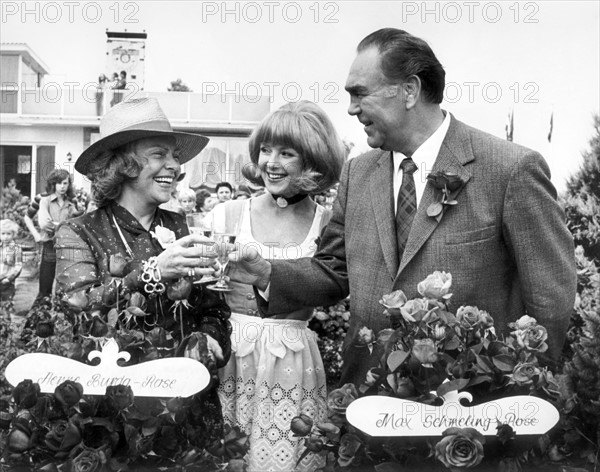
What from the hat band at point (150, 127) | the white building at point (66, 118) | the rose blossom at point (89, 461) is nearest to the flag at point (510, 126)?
the white building at point (66, 118)

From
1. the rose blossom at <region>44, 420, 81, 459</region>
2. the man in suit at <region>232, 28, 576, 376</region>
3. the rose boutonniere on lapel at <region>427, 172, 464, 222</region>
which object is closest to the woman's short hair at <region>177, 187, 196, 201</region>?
the man in suit at <region>232, 28, 576, 376</region>

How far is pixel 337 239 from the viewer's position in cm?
252

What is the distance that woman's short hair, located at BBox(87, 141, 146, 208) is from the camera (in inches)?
94.8

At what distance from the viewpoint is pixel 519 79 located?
3.78 m

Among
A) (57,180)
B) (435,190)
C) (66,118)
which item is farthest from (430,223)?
(57,180)

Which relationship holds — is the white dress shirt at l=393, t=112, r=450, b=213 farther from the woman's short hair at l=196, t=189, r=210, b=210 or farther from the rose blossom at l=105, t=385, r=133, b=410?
the woman's short hair at l=196, t=189, r=210, b=210

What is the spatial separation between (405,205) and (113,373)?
1.00 meters

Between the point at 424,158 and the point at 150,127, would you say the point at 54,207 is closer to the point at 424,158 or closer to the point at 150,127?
Answer: the point at 150,127

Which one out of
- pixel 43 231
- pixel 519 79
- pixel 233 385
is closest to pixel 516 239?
pixel 233 385

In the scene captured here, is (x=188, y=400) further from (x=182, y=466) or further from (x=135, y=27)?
(x=135, y=27)

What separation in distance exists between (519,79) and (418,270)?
75.2 inches

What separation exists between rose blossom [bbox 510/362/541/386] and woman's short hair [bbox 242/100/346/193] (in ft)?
4.57

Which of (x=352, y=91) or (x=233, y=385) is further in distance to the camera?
(x=233, y=385)

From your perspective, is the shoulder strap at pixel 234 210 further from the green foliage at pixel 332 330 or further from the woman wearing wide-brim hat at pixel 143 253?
the green foliage at pixel 332 330
